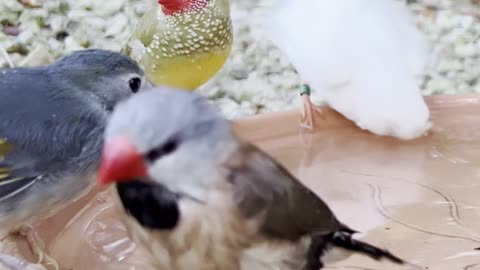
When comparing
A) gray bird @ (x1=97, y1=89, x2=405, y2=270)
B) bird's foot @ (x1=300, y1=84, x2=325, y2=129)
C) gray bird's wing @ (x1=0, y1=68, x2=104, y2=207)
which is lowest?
bird's foot @ (x1=300, y1=84, x2=325, y2=129)

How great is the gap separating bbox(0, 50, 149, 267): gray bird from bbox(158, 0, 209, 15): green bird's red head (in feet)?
1.71

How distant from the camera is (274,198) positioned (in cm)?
134

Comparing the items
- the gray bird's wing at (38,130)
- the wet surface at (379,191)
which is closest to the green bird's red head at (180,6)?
the wet surface at (379,191)

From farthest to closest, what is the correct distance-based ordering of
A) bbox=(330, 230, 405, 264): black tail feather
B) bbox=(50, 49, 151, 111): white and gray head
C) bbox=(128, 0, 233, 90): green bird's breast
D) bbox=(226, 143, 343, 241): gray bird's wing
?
bbox=(128, 0, 233, 90): green bird's breast, bbox=(50, 49, 151, 111): white and gray head, bbox=(330, 230, 405, 264): black tail feather, bbox=(226, 143, 343, 241): gray bird's wing

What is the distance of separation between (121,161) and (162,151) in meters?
0.06

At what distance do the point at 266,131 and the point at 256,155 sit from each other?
2.51 ft

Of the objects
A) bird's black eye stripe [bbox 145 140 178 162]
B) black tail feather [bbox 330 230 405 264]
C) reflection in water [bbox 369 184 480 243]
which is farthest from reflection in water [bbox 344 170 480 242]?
bird's black eye stripe [bbox 145 140 178 162]

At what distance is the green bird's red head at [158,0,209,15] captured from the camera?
2.28 meters

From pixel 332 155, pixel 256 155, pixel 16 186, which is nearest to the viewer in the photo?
pixel 256 155

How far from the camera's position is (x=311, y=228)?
141 centimetres

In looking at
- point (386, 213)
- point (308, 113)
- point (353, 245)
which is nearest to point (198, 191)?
point (353, 245)

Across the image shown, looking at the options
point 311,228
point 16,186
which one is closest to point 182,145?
point 311,228

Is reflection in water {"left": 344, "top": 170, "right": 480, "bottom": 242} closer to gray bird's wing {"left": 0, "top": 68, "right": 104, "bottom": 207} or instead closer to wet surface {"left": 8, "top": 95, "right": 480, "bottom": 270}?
wet surface {"left": 8, "top": 95, "right": 480, "bottom": 270}

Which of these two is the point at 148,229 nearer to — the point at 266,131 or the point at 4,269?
the point at 4,269
